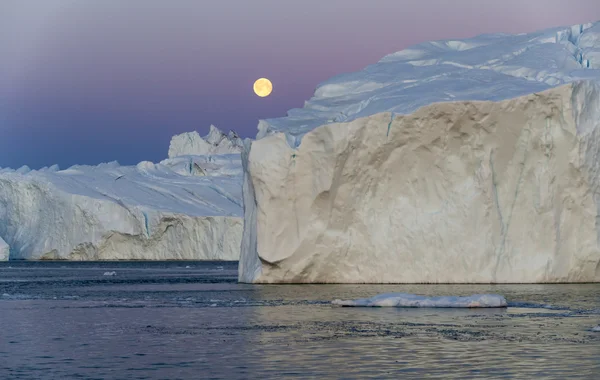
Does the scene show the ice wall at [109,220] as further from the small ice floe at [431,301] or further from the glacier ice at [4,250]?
the small ice floe at [431,301]

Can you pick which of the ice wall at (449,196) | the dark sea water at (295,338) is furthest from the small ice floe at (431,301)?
the ice wall at (449,196)

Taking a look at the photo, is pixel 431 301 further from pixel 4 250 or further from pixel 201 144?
pixel 201 144

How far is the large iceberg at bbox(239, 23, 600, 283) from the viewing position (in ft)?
102

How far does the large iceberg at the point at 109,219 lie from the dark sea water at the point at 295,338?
39674 millimetres

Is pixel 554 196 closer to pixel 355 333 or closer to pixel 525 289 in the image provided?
pixel 525 289

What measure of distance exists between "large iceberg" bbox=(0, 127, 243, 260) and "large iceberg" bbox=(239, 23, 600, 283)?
3591 cm

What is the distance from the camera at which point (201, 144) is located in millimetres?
114188

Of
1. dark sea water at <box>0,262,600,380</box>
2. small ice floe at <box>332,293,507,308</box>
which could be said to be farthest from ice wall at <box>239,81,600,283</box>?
small ice floe at <box>332,293,507,308</box>

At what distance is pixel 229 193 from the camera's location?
3137 inches

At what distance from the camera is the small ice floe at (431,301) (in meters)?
23.5

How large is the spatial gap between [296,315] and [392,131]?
1123 cm

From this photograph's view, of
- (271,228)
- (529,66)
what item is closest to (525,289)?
(271,228)

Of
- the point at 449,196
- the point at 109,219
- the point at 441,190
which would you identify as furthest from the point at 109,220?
the point at 449,196

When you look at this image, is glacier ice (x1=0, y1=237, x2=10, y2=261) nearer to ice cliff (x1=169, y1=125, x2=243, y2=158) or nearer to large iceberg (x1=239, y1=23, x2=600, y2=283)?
large iceberg (x1=239, y1=23, x2=600, y2=283)
